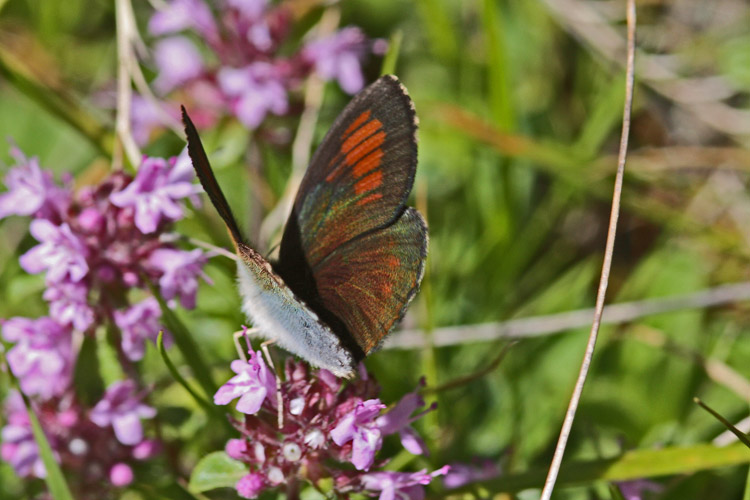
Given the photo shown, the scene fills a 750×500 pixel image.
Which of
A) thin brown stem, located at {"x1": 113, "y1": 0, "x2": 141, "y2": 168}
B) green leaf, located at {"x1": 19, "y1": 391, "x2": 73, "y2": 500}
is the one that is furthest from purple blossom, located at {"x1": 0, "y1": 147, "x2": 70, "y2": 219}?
green leaf, located at {"x1": 19, "y1": 391, "x2": 73, "y2": 500}

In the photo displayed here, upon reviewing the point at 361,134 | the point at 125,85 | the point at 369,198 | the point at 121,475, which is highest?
the point at 125,85

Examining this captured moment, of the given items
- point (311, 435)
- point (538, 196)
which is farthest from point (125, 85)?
point (538, 196)

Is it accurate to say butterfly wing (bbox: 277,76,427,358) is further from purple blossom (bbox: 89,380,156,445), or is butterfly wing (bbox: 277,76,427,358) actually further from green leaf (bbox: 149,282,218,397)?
purple blossom (bbox: 89,380,156,445)

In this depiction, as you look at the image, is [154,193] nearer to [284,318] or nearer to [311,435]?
[284,318]

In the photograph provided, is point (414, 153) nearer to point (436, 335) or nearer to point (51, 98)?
point (436, 335)

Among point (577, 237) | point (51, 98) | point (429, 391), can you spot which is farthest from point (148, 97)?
point (577, 237)

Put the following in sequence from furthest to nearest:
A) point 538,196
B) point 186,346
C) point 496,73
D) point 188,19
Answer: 1. point 538,196
2. point 188,19
3. point 496,73
4. point 186,346
